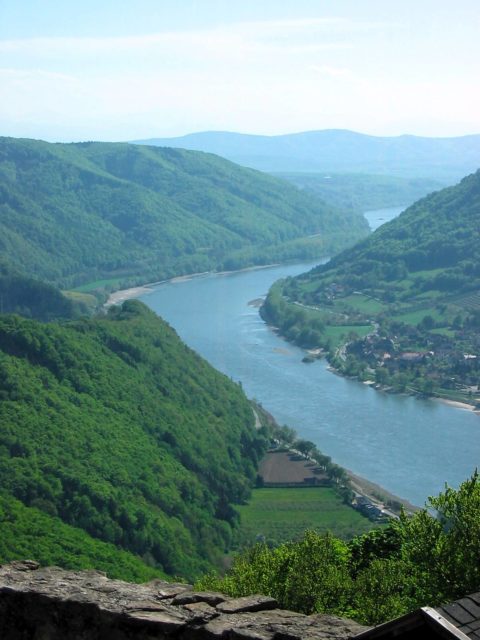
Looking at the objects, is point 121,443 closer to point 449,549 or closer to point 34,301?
point 449,549

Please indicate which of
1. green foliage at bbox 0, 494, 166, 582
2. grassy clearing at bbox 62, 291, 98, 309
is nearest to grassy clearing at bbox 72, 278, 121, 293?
grassy clearing at bbox 62, 291, 98, 309

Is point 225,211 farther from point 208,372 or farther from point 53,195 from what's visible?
point 208,372

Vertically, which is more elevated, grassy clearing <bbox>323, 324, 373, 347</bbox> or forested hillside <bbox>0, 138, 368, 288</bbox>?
forested hillside <bbox>0, 138, 368, 288</bbox>

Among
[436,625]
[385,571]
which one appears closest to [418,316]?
[385,571]

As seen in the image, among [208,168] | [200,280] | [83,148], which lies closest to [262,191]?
[208,168]

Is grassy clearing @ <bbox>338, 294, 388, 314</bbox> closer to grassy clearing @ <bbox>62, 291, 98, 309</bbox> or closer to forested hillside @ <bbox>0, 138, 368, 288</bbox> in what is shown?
grassy clearing @ <bbox>62, 291, 98, 309</bbox>

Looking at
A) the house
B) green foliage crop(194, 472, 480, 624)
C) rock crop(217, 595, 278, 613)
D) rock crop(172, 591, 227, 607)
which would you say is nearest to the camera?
the house
